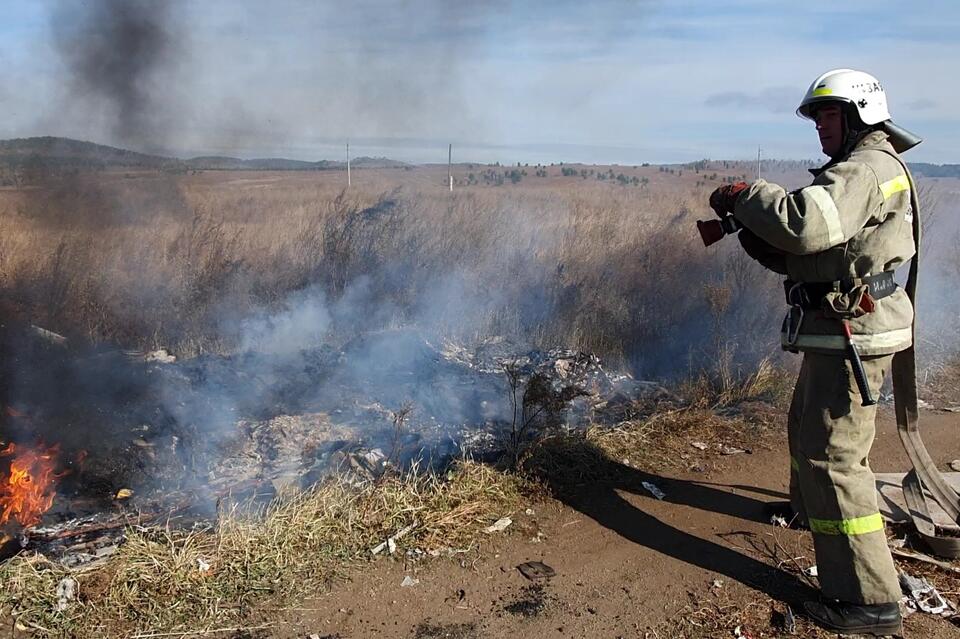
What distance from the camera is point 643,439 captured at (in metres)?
5.00

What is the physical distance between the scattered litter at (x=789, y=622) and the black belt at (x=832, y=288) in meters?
1.37

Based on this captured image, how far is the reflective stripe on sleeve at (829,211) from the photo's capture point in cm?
277

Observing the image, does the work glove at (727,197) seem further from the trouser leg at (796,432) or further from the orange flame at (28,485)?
the orange flame at (28,485)

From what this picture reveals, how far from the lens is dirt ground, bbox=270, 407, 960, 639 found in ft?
9.98

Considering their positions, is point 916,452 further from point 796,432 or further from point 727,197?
point 727,197

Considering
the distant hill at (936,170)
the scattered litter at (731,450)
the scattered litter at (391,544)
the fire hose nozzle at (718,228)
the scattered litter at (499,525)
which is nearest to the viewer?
the fire hose nozzle at (718,228)

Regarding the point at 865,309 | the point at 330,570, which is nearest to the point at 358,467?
the point at 330,570

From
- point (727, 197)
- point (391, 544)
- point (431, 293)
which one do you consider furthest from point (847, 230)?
point (431, 293)

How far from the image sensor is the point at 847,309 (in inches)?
118

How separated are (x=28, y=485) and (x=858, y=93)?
494cm

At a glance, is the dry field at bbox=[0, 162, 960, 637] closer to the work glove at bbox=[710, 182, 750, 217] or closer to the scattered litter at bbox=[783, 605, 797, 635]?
the scattered litter at bbox=[783, 605, 797, 635]

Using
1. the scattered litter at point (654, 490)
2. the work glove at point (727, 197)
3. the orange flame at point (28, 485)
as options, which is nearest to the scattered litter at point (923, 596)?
the scattered litter at point (654, 490)

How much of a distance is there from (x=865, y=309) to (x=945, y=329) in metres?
6.23

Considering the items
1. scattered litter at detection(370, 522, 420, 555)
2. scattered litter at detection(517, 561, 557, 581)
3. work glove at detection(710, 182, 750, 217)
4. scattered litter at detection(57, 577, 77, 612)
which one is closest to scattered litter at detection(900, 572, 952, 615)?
scattered litter at detection(517, 561, 557, 581)
